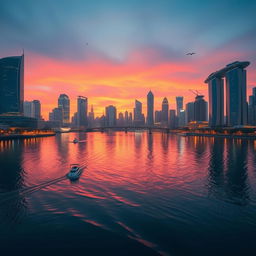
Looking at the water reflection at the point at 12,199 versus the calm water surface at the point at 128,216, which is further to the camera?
the water reflection at the point at 12,199

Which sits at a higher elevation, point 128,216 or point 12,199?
point 12,199

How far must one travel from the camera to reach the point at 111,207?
103 ft

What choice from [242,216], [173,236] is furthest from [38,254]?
[242,216]

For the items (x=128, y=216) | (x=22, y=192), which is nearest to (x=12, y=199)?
(x=22, y=192)

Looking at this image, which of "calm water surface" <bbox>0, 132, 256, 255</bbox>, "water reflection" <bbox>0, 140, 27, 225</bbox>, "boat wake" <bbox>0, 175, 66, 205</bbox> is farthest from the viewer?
"boat wake" <bbox>0, 175, 66, 205</bbox>

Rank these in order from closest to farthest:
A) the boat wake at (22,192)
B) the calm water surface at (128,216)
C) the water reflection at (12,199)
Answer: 1. the calm water surface at (128,216)
2. the water reflection at (12,199)
3. the boat wake at (22,192)

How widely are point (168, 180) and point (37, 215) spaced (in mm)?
31971

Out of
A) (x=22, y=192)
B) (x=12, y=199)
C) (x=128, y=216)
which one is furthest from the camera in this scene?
(x=22, y=192)

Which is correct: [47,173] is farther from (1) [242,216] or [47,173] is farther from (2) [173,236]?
(1) [242,216]

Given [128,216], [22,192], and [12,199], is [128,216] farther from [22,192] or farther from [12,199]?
[22,192]

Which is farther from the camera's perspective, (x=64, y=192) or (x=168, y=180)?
(x=168, y=180)

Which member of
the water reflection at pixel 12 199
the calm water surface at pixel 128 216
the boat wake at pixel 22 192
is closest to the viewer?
the calm water surface at pixel 128 216

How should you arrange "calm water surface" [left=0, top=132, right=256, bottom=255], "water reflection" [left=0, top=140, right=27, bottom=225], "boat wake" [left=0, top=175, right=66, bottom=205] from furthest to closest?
"boat wake" [left=0, top=175, right=66, bottom=205] → "water reflection" [left=0, top=140, right=27, bottom=225] → "calm water surface" [left=0, top=132, right=256, bottom=255]

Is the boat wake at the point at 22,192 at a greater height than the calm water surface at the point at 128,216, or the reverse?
the boat wake at the point at 22,192
